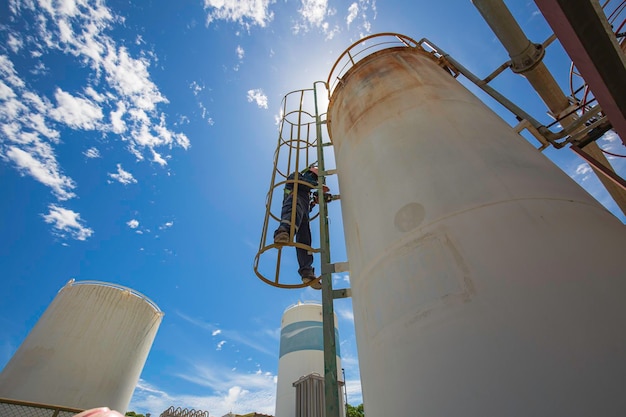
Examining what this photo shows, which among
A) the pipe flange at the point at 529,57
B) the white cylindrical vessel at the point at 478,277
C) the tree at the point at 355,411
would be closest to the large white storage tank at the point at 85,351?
the white cylindrical vessel at the point at 478,277

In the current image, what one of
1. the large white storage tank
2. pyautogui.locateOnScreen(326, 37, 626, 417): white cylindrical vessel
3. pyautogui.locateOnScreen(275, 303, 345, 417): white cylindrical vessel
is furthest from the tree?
pyautogui.locateOnScreen(326, 37, 626, 417): white cylindrical vessel

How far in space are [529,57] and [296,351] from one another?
14.0 m

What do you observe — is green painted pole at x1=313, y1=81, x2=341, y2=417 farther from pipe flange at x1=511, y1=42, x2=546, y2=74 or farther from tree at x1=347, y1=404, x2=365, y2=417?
tree at x1=347, y1=404, x2=365, y2=417

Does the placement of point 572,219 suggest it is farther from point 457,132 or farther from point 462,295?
point 457,132

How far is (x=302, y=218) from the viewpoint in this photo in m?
6.54

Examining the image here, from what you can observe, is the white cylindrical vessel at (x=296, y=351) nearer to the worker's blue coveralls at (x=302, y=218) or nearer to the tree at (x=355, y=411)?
the worker's blue coveralls at (x=302, y=218)

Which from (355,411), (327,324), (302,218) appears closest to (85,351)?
(302,218)

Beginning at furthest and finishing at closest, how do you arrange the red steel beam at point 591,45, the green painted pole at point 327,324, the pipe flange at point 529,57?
the pipe flange at point 529,57
the green painted pole at point 327,324
the red steel beam at point 591,45

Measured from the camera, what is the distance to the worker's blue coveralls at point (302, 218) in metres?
5.92

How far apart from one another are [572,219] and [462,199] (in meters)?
0.77

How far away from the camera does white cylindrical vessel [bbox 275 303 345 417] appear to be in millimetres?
13746

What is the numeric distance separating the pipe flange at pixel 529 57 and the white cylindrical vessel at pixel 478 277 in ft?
5.49

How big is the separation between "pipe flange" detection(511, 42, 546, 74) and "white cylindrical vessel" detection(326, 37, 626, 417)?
65.8 inches

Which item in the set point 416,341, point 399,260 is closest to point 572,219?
point 399,260
